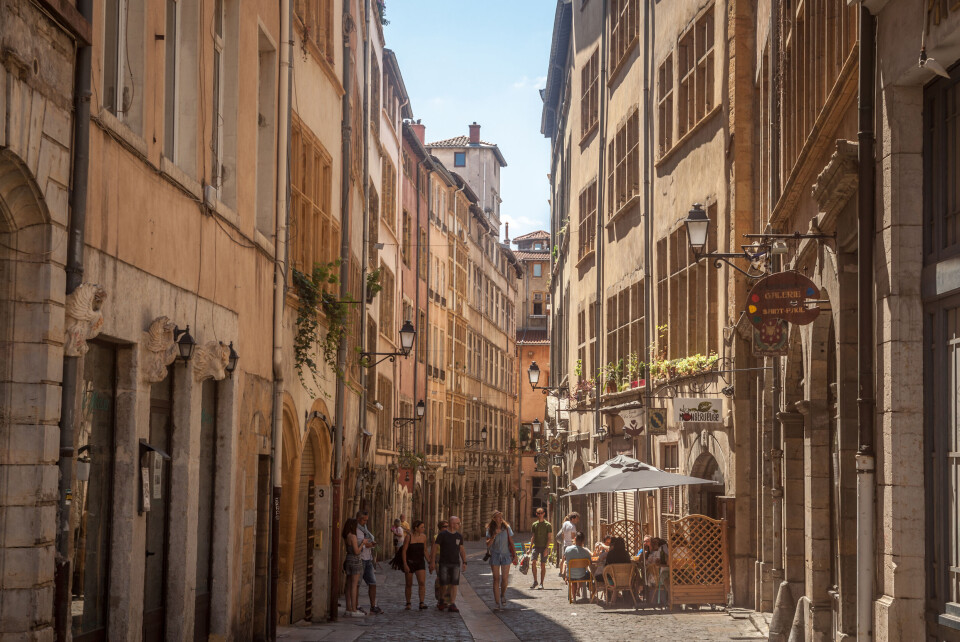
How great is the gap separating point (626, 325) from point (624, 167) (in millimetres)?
3362

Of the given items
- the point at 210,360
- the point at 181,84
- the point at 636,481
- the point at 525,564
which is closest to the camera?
the point at 181,84

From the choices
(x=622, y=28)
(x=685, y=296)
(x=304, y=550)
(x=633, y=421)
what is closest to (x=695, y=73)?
(x=685, y=296)

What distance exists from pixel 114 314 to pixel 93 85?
161 centimetres

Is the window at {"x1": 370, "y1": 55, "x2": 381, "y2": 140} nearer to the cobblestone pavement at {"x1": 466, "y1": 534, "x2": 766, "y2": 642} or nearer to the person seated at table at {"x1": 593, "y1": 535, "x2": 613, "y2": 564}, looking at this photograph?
the person seated at table at {"x1": 593, "y1": 535, "x2": 613, "y2": 564}

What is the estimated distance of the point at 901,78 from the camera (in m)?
8.02

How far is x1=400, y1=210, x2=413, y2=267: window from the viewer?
43.2m

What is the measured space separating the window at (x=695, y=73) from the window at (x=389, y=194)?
45.8ft

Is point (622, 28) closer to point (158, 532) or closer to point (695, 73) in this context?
point (695, 73)

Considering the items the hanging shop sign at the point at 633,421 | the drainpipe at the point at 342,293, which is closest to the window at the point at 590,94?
the hanging shop sign at the point at 633,421

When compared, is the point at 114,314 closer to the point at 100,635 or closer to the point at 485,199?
the point at 100,635

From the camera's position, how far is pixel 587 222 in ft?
105

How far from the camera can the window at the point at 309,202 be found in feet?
56.1

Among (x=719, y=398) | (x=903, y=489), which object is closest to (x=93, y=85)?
(x=903, y=489)

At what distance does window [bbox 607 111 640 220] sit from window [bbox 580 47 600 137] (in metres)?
2.40
